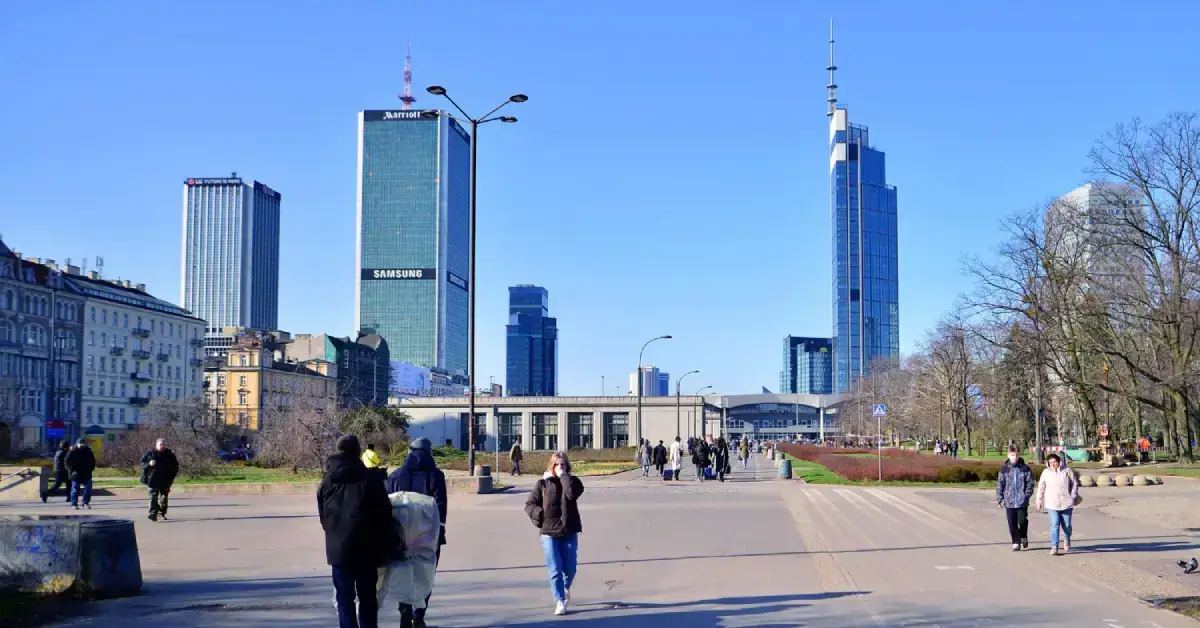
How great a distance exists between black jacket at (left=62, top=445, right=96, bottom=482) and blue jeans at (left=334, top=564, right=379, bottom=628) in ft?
67.7

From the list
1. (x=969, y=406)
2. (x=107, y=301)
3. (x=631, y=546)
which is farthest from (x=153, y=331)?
(x=631, y=546)

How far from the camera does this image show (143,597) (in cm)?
1162

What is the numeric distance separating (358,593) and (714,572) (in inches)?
256

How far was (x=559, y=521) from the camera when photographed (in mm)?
10789

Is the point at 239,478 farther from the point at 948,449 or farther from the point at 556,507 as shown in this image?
the point at 948,449

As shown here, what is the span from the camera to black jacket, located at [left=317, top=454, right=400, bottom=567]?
8125mm

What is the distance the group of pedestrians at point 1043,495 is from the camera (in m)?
15.8

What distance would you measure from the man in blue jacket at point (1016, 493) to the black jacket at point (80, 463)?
820 inches

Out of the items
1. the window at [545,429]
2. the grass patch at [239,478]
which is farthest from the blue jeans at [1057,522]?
the window at [545,429]

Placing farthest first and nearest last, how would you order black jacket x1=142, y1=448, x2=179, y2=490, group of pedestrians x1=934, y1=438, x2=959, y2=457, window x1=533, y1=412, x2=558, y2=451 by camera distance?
window x1=533, y1=412, x2=558, y2=451 < group of pedestrians x1=934, y1=438, x2=959, y2=457 < black jacket x1=142, y1=448, x2=179, y2=490

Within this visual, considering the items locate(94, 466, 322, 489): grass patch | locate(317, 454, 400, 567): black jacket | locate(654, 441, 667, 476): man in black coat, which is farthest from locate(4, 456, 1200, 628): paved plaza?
locate(654, 441, 667, 476): man in black coat

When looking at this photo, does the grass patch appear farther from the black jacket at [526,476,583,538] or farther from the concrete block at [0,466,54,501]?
the black jacket at [526,476,583,538]

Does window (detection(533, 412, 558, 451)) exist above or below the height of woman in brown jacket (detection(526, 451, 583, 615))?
below

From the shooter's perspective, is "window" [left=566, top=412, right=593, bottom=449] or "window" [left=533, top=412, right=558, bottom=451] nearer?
"window" [left=566, top=412, right=593, bottom=449]
